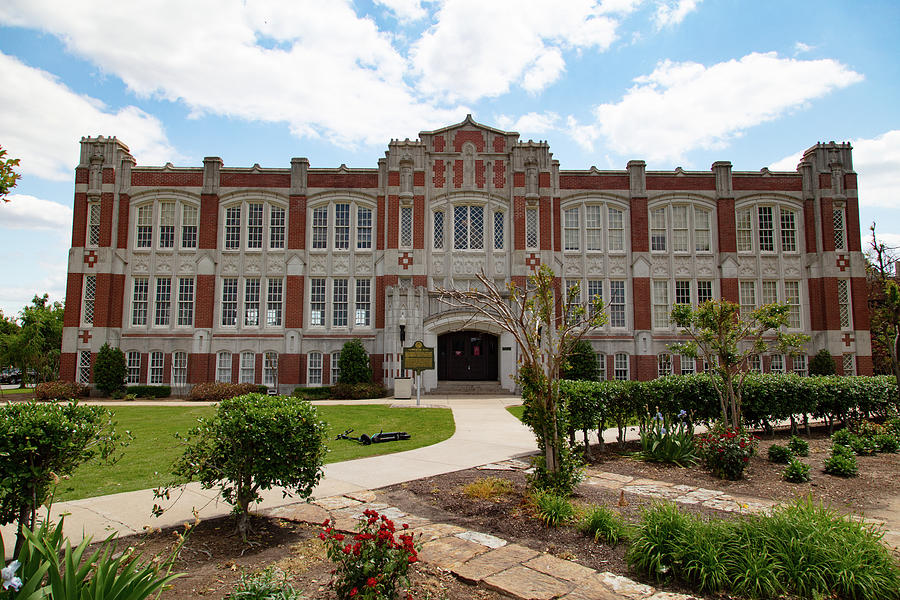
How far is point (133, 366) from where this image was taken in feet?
90.2

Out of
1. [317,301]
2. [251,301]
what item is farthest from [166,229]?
[317,301]

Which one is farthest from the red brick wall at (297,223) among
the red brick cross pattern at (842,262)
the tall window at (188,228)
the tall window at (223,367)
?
the red brick cross pattern at (842,262)

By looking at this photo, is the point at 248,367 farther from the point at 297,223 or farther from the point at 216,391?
the point at 297,223

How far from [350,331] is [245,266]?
669 centimetres

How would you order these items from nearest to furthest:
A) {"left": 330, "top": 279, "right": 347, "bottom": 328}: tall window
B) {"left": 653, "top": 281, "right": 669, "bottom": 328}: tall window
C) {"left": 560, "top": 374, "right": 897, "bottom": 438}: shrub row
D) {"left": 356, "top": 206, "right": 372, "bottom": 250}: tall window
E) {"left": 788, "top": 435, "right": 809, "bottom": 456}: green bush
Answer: {"left": 560, "top": 374, "right": 897, "bottom": 438}: shrub row
{"left": 788, "top": 435, "right": 809, "bottom": 456}: green bush
{"left": 330, "top": 279, "right": 347, "bottom": 328}: tall window
{"left": 356, "top": 206, "right": 372, "bottom": 250}: tall window
{"left": 653, "top": 281, "right": 669, "bottom": 328}: tall window

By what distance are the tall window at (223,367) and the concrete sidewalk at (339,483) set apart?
1653cm

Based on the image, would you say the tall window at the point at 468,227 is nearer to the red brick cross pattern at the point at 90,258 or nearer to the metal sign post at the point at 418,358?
the metal sign post at the point at 418,358

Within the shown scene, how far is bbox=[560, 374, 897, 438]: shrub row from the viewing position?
10336mm

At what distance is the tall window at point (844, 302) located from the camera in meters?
28.6

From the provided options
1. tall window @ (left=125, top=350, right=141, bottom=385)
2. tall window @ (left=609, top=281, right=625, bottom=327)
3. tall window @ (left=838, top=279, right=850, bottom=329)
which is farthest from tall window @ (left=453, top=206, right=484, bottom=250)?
tall window @ (left=838, top=279, right=850, bottom=329)

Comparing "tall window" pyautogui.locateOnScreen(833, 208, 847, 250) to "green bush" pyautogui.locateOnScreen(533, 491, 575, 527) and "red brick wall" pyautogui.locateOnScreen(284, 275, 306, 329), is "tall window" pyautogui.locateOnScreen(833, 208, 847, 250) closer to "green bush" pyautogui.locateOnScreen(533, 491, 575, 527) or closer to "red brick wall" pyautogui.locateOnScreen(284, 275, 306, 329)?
"red brick wall" pyautogui.locateOnScreen(284, 275, 306, 329)

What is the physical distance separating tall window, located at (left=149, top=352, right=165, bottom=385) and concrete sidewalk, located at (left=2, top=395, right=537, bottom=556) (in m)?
19.0

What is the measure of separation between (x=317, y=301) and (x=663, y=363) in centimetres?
1898

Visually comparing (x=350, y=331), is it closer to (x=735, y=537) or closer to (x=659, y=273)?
(x=659, y=273)
